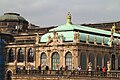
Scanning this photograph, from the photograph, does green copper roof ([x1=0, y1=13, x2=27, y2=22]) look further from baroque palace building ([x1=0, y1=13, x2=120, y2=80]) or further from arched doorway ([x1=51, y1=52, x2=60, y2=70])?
arched doorway ([x1=51, y1=52, x2=60, y2=70])

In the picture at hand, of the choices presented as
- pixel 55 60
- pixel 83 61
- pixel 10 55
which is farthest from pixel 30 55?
pixel 83 61

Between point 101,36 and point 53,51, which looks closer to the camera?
point 53,51

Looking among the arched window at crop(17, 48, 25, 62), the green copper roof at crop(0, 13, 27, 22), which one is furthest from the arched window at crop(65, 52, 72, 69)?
the green copper roof at crop(0, 13, 27, 22)

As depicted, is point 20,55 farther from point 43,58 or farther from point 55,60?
point 55,60

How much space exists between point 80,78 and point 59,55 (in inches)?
337

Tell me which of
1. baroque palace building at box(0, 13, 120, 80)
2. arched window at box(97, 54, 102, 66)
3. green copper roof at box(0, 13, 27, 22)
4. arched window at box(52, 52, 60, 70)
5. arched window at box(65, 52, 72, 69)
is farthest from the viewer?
green copper roof at box(0, 13, 27, 22)

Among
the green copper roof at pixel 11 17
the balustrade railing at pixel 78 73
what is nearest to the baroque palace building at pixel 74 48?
the balustrade railing at pixel 78 73

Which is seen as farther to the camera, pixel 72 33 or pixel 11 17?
pixel 11 17

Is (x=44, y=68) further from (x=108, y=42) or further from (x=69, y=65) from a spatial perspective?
(x=108, y=42)

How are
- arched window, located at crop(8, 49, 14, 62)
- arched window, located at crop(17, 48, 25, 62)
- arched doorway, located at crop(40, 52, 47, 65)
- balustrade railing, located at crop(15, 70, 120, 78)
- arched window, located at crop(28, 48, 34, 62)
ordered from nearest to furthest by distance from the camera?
balustrade railing, located at crop(15, 70, 120, 78) < arched doorway, located at crop(40, 52, 47, 65) < arched window, located at crop(28, 48, 34, 62) < arched window, located at crop(17, 48, 25, 62) < arched window, located at crop(8, 49, 14, 62)

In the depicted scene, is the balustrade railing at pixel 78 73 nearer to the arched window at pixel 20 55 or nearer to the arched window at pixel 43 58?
A: the arched window at pixel 43 58

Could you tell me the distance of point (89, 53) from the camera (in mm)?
62688

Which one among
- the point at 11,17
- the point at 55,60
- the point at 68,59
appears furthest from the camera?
the point at 11,17

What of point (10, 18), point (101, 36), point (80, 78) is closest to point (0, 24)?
point (10, 18)
